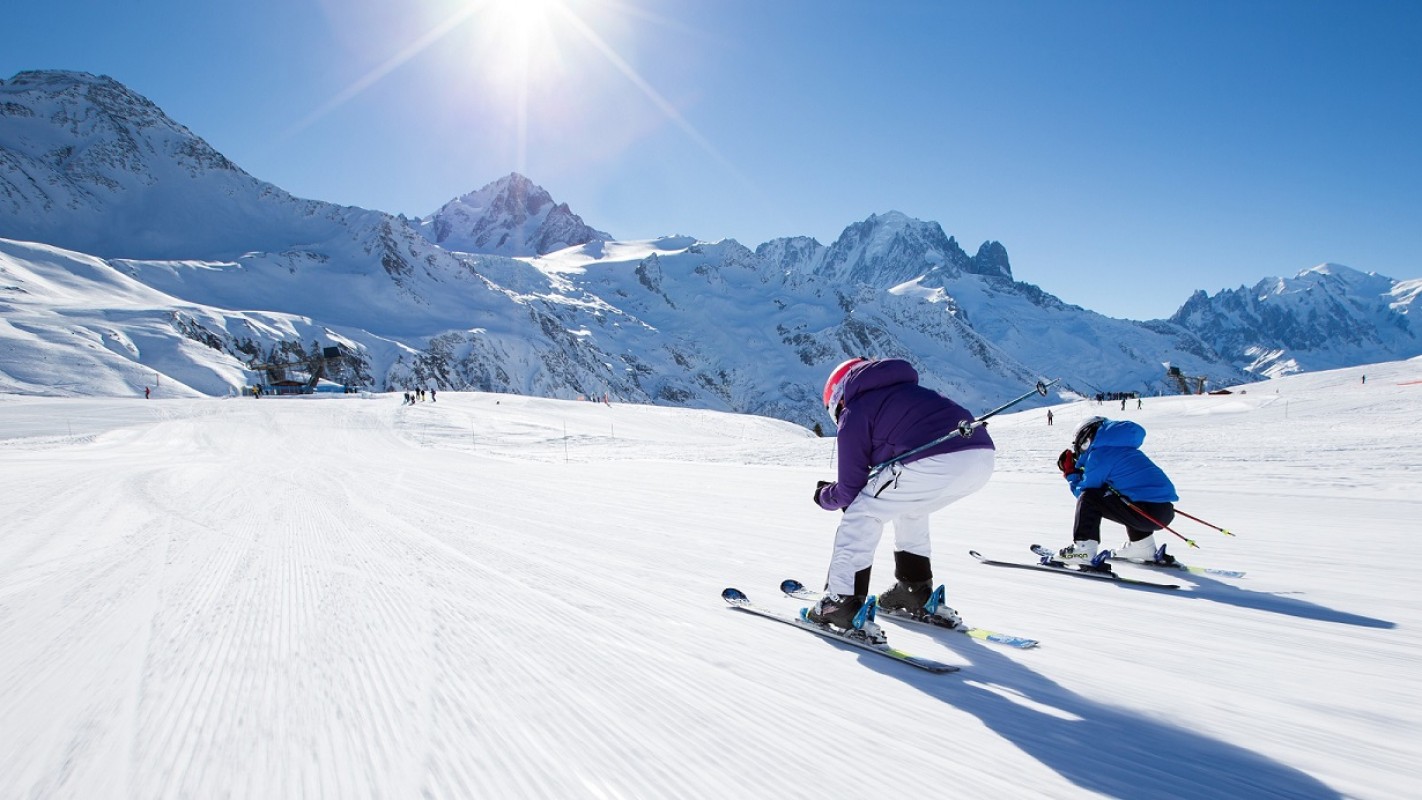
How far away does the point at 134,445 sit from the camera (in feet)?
64.7

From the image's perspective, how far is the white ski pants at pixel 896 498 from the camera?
370cm

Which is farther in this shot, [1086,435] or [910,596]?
[1086,435]

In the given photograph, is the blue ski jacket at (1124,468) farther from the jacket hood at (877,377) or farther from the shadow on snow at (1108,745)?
the shadow on snow at (1108,745)

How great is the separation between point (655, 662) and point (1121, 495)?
446 centimetres

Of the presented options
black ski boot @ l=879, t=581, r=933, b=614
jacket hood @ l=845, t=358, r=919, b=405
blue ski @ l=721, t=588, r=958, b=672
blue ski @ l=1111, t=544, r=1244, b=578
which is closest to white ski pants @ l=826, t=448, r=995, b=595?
blue ski @ l=721, t=588, r=958, b=672

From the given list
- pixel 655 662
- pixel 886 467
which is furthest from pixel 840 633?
pixel 655 662

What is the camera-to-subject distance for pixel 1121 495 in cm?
554

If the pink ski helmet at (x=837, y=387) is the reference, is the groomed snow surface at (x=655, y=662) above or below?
below

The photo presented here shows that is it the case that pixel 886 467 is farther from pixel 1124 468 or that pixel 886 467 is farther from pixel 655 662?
pixel 1124 468

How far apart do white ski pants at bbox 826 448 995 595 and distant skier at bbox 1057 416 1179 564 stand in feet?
7.82

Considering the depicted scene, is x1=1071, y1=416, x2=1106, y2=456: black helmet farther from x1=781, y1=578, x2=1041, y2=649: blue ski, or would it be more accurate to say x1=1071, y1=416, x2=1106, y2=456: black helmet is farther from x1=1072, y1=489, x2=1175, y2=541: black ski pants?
x1=781, y1=578, x2=1041, y2=649: blue ski

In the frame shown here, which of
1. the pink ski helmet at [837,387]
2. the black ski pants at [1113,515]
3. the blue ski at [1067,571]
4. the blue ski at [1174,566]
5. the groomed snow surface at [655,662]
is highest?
the pink ski helmet at [837,387]

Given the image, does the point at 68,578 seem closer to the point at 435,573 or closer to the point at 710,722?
the point at 435,573

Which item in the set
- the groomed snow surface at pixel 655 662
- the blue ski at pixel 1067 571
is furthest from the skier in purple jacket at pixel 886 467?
the blue ski at pixel 1067 571
